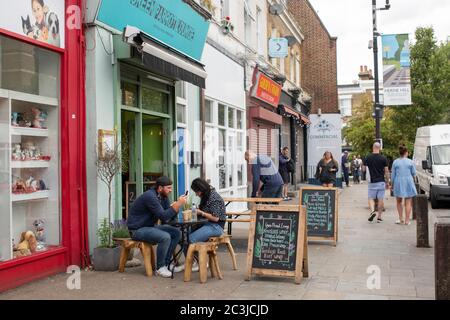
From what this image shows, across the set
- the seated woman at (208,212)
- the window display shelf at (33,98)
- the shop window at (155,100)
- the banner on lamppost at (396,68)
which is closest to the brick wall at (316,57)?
the banner on lamppost at (396,68)

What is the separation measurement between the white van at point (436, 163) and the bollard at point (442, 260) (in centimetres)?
1092

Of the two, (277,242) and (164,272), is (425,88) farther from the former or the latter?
(164,272)

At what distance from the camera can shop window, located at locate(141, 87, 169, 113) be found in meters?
9.45

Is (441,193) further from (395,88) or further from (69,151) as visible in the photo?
(69,151)

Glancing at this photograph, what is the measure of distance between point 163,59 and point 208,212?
2.85 metres

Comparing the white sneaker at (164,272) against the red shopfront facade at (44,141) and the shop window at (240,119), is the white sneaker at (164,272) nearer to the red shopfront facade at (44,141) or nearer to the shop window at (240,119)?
the red shopfront facade at (44,141)

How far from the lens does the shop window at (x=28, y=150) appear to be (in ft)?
20.9

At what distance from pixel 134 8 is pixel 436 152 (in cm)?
1146

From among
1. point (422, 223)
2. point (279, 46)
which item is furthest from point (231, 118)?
point (422, 223)

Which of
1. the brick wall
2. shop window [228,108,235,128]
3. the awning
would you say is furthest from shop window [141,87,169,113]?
the brick wall

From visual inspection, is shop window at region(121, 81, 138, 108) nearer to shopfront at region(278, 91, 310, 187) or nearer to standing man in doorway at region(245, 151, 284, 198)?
standing man in doorway at region(245, 151, 284, 198)

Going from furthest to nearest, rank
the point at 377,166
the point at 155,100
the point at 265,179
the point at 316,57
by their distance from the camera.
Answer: the point at 316,57 → the point at 377,166 → the point at 265,179 → the point at 155,100

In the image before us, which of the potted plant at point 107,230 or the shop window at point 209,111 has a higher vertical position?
the shop window at point 209,111

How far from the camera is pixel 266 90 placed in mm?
17609
